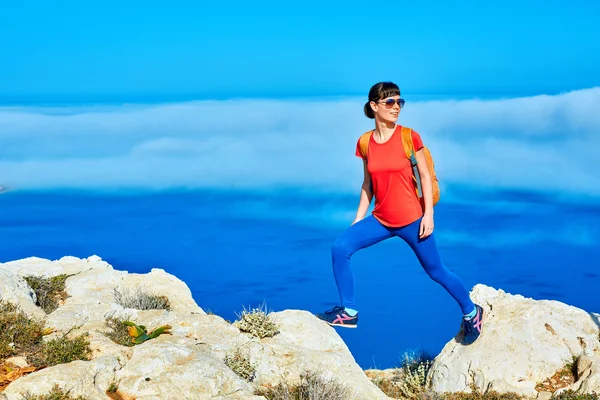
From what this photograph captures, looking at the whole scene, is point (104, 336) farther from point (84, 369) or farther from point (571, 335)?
point (571, 335)

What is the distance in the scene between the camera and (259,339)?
36.9 feet

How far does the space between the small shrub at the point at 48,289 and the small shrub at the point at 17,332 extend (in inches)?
115

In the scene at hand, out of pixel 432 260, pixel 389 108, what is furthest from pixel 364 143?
pixel 432 260

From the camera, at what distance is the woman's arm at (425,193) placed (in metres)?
9.98

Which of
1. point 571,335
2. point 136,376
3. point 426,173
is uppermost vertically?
point 426,173

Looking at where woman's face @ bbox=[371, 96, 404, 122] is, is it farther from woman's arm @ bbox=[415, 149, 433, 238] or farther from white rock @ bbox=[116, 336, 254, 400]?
white rock @ bbox=[116, 336, 254, 400]

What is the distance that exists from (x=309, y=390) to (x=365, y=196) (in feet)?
9.32

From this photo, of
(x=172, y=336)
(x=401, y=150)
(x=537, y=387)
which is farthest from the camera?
(x=537, y=387)

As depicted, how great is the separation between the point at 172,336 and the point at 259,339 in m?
1.33

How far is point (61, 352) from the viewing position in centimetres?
962

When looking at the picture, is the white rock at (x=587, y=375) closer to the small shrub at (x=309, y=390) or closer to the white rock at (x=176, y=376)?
the small shrub at (x=309, y=390)

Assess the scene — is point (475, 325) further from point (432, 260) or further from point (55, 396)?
point (55, 396)

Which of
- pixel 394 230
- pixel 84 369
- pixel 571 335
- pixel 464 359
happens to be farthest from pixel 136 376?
pixel 571 335

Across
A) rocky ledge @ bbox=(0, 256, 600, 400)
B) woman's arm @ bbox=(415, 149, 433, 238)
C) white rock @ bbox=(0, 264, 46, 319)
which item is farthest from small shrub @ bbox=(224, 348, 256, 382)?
white rock @ bbox=(0, 264, 46, 319)
